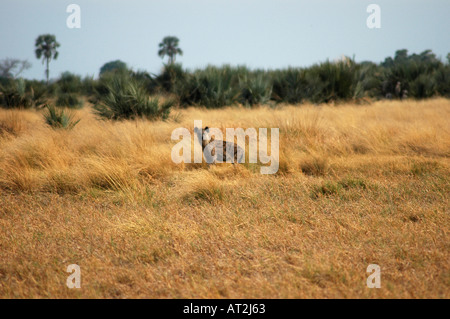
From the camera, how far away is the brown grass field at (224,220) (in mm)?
2521

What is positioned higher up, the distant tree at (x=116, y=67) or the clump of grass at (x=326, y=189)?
the distant tree at (x=116, y=67)

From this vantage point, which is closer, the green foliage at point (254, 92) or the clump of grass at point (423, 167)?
the clump of grass at point (423, 167)

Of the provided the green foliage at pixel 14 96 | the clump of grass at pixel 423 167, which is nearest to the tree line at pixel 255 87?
the green foliage at pixel 14 96

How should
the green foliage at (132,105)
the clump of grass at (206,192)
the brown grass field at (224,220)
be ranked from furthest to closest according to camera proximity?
the green foliage at (132,105)
the clump of grass at (206,192)
the brown grass field at (224,220)

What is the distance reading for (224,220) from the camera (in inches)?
142

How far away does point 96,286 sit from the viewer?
252 centimetres

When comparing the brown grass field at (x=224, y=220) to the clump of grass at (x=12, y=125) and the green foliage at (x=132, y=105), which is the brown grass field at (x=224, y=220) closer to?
the clump of grass at (x=12, y=125)

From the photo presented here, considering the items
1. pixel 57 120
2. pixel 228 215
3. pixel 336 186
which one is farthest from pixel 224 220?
pixel 57 120

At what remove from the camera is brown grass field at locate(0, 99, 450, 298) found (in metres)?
2.52

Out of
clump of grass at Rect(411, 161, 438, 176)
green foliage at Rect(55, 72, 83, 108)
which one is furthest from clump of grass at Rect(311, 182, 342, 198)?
green foliage at Rect(55, 72, 83, 108)

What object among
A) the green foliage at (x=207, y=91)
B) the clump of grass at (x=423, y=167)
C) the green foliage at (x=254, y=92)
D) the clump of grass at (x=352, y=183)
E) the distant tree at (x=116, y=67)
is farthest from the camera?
the distant tree at (x=116, y=67)

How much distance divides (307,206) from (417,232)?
3.73 feet

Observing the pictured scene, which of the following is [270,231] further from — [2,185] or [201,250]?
[2,185]

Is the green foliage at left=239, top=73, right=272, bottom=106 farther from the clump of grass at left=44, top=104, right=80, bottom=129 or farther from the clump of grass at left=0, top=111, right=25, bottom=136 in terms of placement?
the clump of grass at left=0, top=111, right=25, bottom=136
